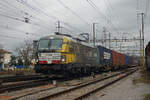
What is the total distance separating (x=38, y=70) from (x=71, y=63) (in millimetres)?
2520

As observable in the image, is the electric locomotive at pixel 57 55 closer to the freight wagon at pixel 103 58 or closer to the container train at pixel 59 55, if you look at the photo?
the container train at pixel 59 55

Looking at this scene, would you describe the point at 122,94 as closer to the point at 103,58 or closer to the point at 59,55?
the point at 59,55

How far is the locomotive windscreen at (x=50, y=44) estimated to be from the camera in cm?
1380

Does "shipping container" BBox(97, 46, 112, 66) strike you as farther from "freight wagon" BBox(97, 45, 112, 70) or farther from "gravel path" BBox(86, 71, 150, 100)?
"gravel path" BBox(86, 71, 150, 100)

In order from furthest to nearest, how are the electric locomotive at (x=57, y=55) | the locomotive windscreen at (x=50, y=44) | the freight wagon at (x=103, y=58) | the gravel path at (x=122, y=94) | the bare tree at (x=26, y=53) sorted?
the bare tree at (x=26, y=53)
the freight wagon at (x=103, y=58)
the locomotive windscreen at (x=50, y=44)
the electric locomotive at (x=57, y=55)
the gravel path at (x=122, y=94)

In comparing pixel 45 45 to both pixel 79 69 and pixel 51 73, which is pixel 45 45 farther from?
pixel 79 69

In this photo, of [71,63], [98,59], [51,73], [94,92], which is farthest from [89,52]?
[94,92]

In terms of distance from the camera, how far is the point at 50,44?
14.1 m

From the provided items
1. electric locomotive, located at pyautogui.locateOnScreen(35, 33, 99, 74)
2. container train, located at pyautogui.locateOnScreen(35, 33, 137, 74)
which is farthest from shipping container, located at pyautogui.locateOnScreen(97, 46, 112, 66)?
electric locomotive, located at pyautogui.locateOnScreen(35, 33, 99, 74)

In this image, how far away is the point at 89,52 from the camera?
1900 cm

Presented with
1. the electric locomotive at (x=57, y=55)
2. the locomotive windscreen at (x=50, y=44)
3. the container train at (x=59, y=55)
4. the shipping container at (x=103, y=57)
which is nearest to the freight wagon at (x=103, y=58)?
the shipping container at (x=103, y=57)

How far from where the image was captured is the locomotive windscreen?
13.8 meters

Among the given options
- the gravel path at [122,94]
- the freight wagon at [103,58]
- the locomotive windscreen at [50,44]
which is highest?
the locomotive windscreen at [50,44]

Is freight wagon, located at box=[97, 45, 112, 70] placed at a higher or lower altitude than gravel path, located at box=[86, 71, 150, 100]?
higher
